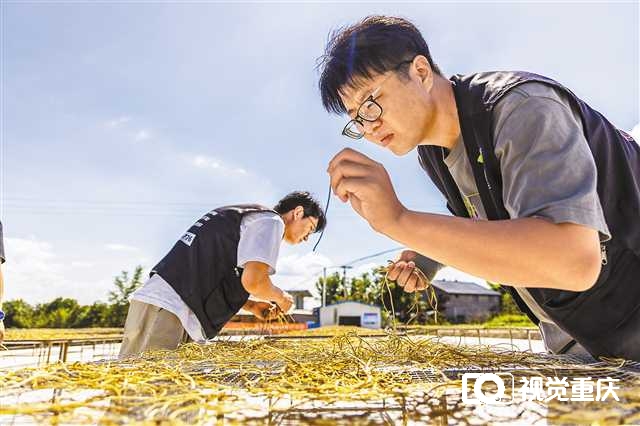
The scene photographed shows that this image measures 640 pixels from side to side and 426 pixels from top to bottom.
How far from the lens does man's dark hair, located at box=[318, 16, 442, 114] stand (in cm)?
123

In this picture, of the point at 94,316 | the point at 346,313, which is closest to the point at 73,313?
the point at 94,316

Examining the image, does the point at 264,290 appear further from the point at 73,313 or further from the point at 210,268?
the point at 73,313

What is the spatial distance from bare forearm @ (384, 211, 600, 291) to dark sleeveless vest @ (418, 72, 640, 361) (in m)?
0.27

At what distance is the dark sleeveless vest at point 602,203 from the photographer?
1101 mm

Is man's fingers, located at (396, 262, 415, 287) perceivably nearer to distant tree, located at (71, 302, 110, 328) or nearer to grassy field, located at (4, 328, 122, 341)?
grassy field, located at (4, 328, 122, 341)

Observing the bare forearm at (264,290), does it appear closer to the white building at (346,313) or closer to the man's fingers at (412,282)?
the man's fingers at (412,282)

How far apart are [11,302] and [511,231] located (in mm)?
37639

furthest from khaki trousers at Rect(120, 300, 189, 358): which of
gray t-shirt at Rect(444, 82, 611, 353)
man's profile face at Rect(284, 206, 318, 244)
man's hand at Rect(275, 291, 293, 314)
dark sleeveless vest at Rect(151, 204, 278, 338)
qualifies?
gray t-shirt at Rect(444, 82, 611, 353)

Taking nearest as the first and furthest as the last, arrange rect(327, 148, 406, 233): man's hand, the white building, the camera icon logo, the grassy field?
1. the camera icon logo
2. rect(327, 148, 406, 233): man's hand
3. the grassy field
4. the white building

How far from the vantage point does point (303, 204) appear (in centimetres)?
314

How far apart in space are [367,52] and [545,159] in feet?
1.84

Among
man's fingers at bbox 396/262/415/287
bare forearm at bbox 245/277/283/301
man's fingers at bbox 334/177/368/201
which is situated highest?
man's fingers at bbox 334/177/368/201

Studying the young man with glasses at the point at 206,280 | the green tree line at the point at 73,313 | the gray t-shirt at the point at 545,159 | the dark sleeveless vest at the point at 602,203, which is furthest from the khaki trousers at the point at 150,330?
the green tree line at the point at 73,313

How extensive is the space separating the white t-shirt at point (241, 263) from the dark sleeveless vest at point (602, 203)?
141 centimetres
